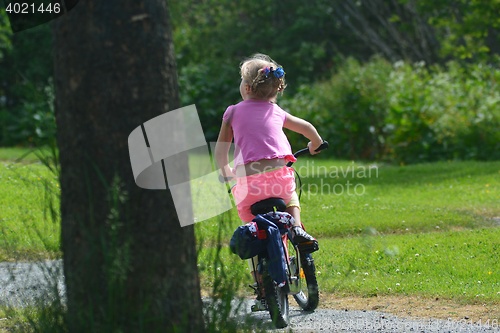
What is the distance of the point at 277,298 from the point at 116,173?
2044 mm

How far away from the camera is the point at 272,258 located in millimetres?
5957

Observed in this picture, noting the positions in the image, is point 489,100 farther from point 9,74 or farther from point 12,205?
point 9,74

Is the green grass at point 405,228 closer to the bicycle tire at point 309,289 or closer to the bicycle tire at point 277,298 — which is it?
the bicycle tire at point 309,289

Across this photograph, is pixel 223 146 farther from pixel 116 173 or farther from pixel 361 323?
pixel 116 173

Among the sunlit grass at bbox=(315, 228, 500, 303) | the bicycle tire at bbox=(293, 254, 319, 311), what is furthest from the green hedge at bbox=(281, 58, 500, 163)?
the bicycle tire at bbox=(293, 254, 319, 311)

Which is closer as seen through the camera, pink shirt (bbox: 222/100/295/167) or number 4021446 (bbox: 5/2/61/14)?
number 4021446 (bbox: 5/2/61/14)

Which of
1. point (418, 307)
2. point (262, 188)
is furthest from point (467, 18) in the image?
point (262, 188)

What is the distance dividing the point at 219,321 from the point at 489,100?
16.6 metres

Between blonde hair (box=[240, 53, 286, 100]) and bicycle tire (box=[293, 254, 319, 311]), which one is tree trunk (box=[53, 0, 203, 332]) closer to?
blonde hair (box=[240, 53, 286, 100])

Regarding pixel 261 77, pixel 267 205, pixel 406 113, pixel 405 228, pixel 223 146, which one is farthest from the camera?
pixel 406 113

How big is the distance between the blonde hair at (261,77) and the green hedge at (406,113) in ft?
46.3

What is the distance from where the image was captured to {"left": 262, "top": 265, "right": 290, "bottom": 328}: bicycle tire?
5.94 m

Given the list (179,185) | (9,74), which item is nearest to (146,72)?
(179,185)

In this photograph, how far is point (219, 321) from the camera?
4.67 meters
